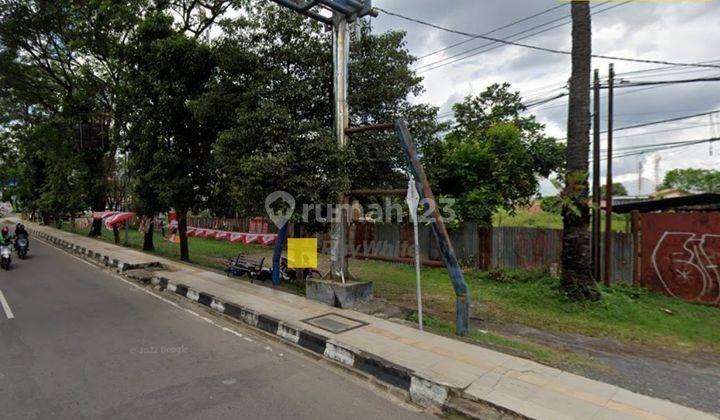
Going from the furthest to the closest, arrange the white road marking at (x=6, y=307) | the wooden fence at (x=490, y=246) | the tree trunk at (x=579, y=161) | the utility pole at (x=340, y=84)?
the wooden fence at (x=490, y=246)
the tree trunk at (x=579, y=161)
the utility pole at (x=340, y=84)
the white road marking at (x=6, y=307)

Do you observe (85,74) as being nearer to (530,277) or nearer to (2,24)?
(2,24)

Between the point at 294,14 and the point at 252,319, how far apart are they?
7371 millimetres

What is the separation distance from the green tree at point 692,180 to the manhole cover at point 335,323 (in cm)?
4964

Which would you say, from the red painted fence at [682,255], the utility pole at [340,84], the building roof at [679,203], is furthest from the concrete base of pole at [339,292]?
the building roof at [679,203]

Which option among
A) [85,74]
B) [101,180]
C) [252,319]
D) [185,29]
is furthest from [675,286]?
[101,180]

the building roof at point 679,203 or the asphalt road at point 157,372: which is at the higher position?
the building roof at point 679,203

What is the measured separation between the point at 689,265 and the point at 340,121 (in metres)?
8.54

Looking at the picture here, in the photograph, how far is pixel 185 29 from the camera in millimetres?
16859

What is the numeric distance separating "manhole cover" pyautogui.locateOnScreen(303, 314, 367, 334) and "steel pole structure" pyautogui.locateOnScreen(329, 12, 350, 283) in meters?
1.28

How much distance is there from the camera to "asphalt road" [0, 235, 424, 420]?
3812 millimetres

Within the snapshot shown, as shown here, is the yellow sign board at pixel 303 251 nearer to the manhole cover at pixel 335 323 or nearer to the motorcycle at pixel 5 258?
the manhole cover at pixel 335 323

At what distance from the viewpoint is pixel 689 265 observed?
8883 millimetres

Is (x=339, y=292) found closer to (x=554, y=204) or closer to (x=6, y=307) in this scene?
(x=554, y=204)

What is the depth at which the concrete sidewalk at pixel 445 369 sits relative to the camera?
3803 millimetres
